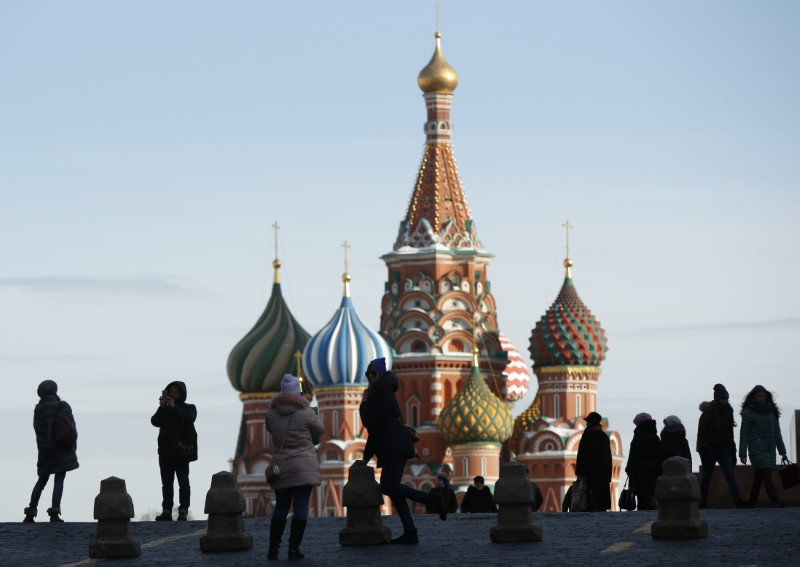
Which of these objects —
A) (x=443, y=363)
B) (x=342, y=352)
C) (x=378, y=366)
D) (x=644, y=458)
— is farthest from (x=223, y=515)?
(x=443, y=363)

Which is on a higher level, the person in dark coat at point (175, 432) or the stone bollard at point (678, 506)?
the person in dark coat at point (175, 432)

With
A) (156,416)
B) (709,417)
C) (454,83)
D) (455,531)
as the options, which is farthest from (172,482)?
(454,83)

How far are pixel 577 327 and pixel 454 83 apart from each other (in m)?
10.9

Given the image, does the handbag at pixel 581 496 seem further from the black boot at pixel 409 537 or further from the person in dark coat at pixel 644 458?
the black boot at pixel 409 537

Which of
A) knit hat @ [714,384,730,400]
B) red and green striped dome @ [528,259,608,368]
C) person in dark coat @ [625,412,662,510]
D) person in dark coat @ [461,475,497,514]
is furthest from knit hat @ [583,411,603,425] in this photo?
red and green striped dome @ [528,259,608,368]

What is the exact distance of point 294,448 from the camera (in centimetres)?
2511

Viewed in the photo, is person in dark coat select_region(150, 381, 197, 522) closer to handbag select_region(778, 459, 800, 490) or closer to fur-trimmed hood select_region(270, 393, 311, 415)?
fur-trimmed hood select_region(270, 393, 311, 415)

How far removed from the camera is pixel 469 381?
98.6 meters

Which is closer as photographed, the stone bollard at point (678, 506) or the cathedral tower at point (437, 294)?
the stone bollard at point (678, 506)

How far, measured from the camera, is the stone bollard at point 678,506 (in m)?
25.9

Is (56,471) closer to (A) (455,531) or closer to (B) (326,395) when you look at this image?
(A) (455,531)

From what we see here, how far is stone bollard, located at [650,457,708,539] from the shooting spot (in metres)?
25.9

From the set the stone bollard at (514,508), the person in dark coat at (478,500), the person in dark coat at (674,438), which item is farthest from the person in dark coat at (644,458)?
the stone bollard at (514,508)

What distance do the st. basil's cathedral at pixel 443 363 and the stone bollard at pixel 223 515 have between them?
69760 mm
